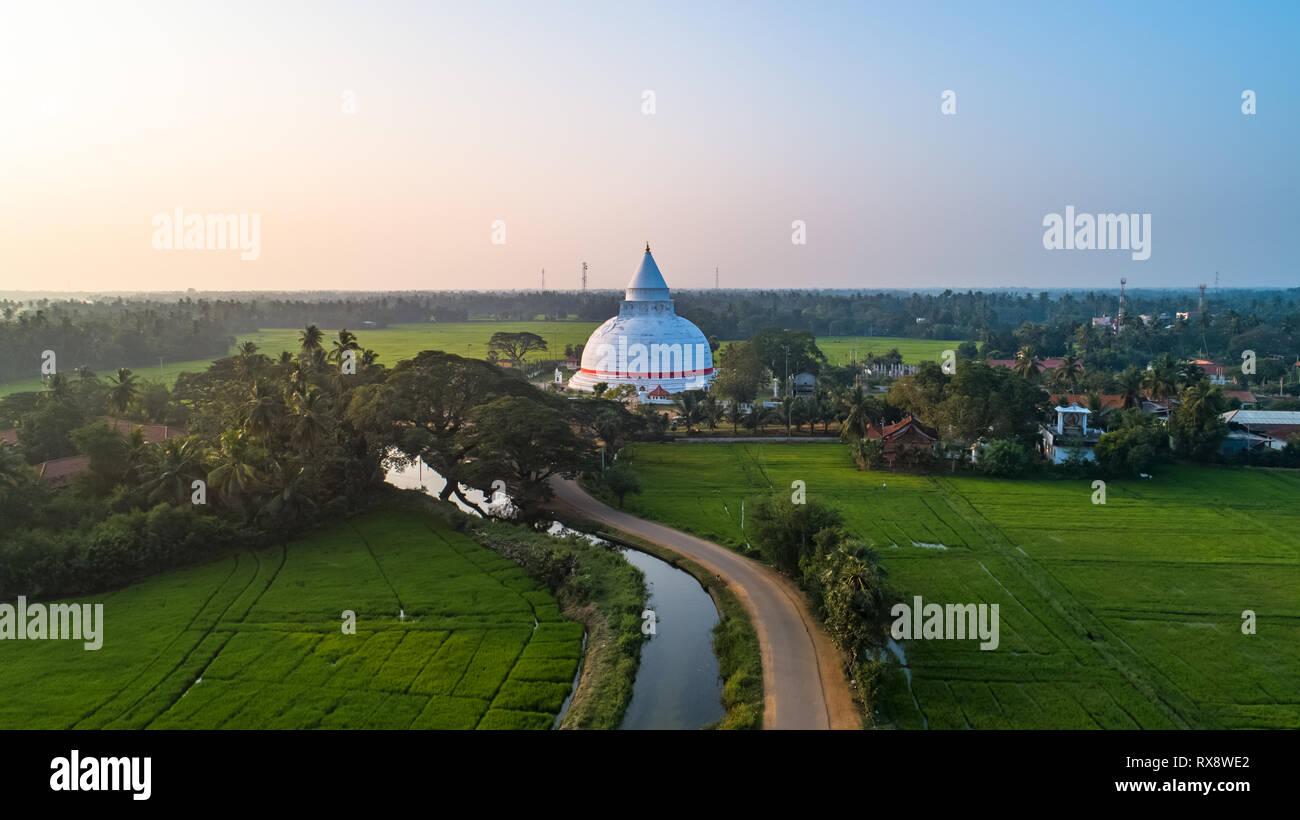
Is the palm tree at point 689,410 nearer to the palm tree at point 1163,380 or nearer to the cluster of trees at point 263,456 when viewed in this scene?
the cluster of trees at point 263,456

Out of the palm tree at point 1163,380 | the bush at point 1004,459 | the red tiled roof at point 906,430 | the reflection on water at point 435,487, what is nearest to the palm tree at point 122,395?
the reflection on water at point 435,487

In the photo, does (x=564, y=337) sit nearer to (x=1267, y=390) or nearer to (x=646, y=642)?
(x=1267, y=390)

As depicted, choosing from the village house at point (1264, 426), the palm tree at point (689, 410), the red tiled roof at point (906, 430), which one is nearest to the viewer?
the red tiled roof at point (906, 430)

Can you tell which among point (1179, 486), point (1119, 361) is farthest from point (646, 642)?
Answer: point (1119, 361)

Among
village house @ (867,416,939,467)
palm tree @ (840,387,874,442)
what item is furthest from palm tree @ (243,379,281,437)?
palm tree @ (840,387,874,442)

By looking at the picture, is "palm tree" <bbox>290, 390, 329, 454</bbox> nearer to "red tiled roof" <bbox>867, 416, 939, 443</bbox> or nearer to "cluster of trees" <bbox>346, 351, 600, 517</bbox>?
"cluster of trees" <bbox>346, 351, 600, 517</bbox>

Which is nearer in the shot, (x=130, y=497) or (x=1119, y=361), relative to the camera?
(x=130, y=497)
